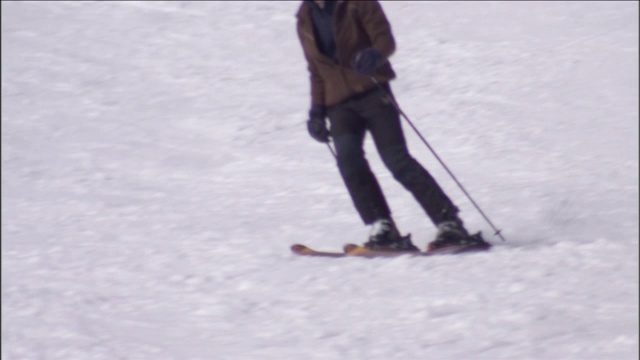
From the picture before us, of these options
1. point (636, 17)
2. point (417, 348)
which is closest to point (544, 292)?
point (417, 348)

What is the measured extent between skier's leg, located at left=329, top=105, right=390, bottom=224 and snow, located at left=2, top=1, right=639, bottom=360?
13.0 inches

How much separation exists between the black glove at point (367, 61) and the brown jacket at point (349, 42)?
0.21 feet

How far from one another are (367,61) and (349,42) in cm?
27

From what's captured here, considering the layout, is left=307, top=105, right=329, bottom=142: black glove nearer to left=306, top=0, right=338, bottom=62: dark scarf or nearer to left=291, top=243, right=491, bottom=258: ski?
left=306, top=0, right=338, bottom=62: dark scarf

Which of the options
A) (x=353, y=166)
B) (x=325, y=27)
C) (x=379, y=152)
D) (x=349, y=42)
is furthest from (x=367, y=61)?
(x=353, y=166)

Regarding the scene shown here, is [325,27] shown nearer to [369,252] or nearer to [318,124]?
[318,124]

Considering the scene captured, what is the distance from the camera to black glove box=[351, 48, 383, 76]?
582 cm

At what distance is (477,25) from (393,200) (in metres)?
7.43

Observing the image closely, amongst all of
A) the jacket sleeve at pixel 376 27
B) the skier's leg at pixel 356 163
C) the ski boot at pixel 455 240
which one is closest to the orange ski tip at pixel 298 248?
the skier's leg at pixel 356 163

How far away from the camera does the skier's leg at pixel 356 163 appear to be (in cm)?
612

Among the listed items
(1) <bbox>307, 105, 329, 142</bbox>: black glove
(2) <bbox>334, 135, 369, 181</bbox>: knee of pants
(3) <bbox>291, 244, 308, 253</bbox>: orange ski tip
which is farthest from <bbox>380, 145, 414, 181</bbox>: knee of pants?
(3) <bbox>291, 244, 308, 253</bbox>: orange ski tip

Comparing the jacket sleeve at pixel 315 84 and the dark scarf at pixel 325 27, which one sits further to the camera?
the jacket sleeve at pixel 315 84

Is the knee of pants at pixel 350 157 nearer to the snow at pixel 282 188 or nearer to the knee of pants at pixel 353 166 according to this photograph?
the knee of pants at pixel 353 166

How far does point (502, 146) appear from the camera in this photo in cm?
1009
